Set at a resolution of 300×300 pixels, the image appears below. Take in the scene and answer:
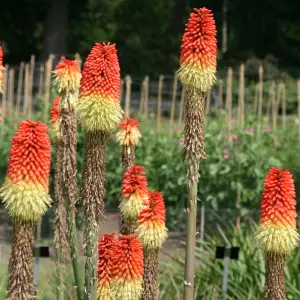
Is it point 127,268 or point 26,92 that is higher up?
point 26,92

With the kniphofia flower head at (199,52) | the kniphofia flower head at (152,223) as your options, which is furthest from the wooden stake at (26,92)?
the kniphofia flower head at (199,52)

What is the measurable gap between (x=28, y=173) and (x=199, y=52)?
1084mm

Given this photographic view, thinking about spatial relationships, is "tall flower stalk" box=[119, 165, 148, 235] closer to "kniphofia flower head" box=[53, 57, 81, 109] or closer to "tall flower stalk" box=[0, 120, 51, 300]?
"kniphofia flower head" box=[53, 57, 81, 109]

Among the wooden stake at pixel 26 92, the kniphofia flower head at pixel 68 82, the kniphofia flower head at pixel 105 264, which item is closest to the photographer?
the kniphofia flower head at pixel 105 264

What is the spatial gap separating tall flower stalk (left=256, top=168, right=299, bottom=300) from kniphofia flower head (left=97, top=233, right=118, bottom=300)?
91 centimetres

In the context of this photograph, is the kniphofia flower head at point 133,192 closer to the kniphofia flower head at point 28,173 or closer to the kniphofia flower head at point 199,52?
the kniphofia flower head at point 199,52

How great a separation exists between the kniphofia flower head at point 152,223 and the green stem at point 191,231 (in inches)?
19.7

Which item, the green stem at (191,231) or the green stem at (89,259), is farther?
the green stem at (191,231)

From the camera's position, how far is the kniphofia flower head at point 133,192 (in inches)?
204

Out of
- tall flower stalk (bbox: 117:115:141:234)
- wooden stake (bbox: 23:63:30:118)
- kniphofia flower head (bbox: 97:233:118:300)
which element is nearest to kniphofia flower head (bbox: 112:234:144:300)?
kniphofia flower head (bbox: 97:233:118:300)

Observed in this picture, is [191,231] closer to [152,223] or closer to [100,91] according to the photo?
[152,223]

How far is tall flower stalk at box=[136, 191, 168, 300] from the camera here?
16.5 ft

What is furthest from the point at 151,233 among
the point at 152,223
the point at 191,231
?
the point at 191,231

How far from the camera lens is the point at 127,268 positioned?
431 centimetres
